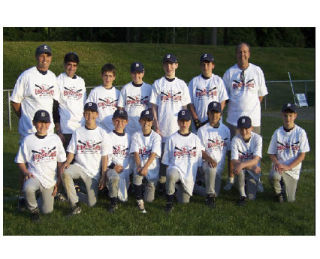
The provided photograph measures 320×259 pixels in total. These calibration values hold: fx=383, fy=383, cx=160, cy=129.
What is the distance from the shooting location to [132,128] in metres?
6.86

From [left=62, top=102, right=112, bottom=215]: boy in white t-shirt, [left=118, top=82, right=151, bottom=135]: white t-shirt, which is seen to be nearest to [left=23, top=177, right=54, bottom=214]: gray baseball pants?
[left=62, top=102, right=112, bottom=215]: boy in white t-shirt

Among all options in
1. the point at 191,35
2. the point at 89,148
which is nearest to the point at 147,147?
the point at 89,148

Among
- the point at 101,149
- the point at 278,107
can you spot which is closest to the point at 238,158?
the point at 101,149

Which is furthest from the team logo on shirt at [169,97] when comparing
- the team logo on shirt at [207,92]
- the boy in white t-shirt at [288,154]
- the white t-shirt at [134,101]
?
the boy in white t-shirt at [288,154]

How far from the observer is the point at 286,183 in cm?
636

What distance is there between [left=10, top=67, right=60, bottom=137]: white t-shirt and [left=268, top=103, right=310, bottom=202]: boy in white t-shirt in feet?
12.3

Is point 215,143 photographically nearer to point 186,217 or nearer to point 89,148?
point 186,217

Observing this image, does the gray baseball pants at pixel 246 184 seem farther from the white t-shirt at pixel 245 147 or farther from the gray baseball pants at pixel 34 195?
the gray baseball pants at pixel 34 195

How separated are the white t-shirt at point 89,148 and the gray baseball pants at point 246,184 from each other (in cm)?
220

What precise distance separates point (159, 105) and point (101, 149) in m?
1.34

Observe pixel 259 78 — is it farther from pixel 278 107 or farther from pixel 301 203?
pixel 278 107

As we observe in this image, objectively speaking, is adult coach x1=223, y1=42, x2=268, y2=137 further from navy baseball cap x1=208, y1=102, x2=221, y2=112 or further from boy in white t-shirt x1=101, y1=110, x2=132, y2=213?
boy in white t-shirt x1=101, y1=110, x2=132, y2=213

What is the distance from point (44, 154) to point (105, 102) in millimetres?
1558

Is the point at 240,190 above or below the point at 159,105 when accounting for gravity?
below
